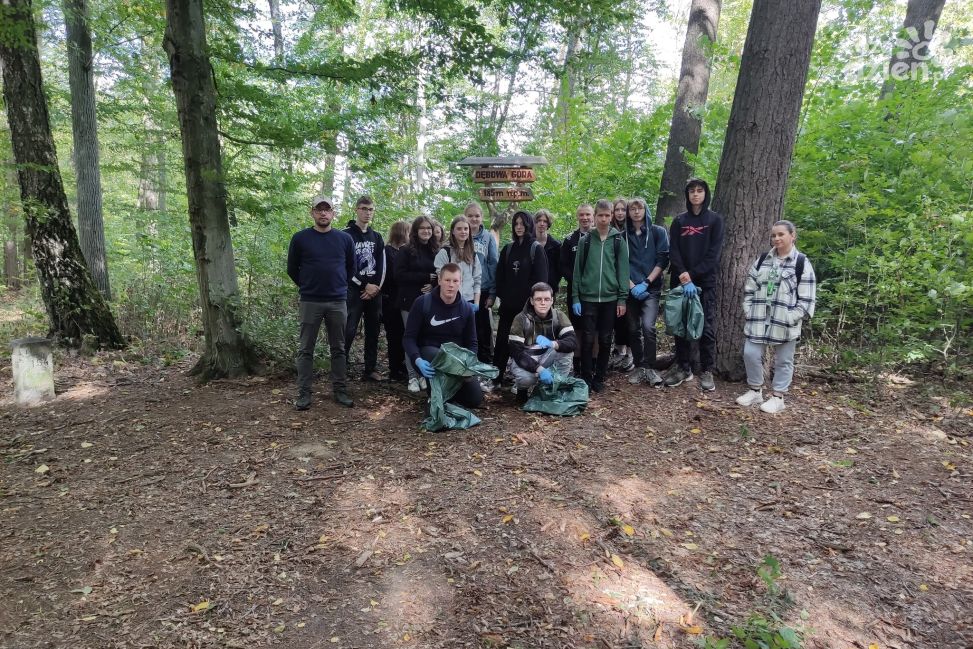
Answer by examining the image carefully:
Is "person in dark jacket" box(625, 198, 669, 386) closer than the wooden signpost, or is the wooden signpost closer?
"person in dark jacket" box(625, 198, 669, 386)

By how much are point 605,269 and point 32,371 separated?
19.6 feet

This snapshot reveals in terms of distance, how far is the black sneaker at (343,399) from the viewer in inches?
208

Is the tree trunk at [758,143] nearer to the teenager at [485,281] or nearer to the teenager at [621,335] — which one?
the teenager at [621,335]

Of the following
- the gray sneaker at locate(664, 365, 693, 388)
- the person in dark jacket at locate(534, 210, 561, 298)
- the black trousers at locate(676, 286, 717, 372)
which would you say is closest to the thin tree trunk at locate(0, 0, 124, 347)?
the person in dark jacket at locate(534, 210, 561, 298)

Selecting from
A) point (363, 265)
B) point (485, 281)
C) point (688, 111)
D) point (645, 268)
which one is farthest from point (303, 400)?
point (688, 111)

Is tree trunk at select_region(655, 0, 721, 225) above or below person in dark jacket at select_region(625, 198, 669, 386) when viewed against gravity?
above

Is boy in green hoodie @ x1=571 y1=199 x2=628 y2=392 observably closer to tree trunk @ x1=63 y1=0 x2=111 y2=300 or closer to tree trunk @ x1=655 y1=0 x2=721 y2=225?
tree trunk @ x1=655 y1=0 x2=721 y2=225

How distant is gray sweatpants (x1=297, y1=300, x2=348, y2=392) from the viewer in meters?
5.10

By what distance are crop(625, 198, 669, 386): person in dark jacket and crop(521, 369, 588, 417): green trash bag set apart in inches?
36.7

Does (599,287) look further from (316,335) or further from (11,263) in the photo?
(11,263)

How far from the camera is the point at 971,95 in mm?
6316

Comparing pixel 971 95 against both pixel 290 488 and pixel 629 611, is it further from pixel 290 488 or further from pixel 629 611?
pixel 290 488
